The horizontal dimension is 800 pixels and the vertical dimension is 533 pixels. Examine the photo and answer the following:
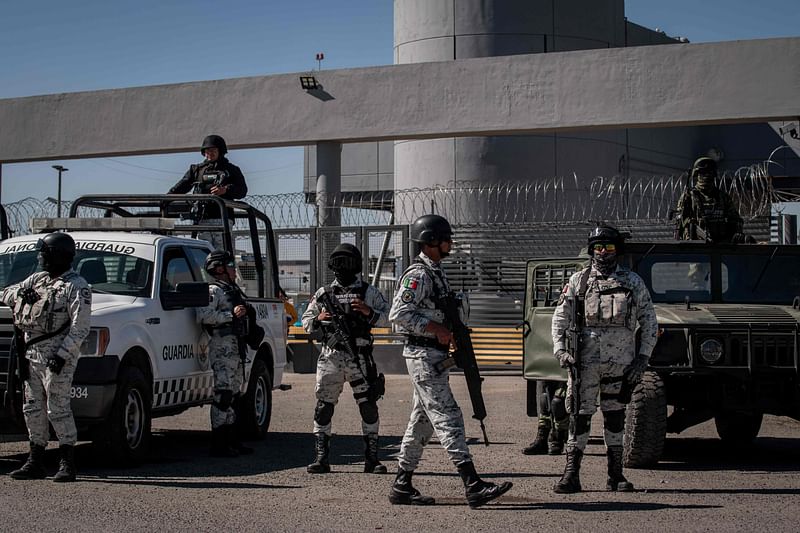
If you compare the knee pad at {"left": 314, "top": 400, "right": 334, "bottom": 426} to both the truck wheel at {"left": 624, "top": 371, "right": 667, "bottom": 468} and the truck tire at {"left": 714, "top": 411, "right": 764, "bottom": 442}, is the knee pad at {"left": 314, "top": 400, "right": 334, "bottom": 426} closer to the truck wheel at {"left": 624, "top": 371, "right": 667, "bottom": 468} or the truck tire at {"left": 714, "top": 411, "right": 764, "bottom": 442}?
the truck wheel at {"left": 624, "top": 371, "right": 667, "bottom": 468}

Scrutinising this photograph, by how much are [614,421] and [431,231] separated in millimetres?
1913

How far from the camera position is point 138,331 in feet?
29.8

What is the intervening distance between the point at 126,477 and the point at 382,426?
4.66 m

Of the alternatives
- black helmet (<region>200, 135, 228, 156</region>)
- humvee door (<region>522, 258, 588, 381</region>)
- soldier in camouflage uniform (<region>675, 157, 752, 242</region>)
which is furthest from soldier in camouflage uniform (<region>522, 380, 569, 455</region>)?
black helmet (<region>200, 135, 228, 156</region>)

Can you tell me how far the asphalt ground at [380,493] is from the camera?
6.77 meters

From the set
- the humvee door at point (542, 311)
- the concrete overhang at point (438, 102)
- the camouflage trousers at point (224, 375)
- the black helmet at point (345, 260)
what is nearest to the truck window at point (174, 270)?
the camouflage trousers at point (224, 375)

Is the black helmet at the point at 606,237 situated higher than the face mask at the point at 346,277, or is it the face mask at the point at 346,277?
the black helmet at the point at 606,237

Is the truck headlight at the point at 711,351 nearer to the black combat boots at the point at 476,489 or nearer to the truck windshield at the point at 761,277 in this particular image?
the truck windshield at the point at 761,277

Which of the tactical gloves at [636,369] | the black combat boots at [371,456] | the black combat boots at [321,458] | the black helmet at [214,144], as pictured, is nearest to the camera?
the tactical gloves at [636,369]

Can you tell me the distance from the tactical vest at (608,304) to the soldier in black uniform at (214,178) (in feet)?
16.6

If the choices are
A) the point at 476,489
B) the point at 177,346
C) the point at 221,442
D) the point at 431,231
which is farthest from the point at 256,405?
the point at 476,489

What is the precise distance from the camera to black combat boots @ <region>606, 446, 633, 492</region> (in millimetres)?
7965

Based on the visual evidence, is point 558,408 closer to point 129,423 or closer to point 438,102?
point 129,423

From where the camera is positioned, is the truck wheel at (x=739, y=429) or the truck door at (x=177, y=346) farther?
the truck wheel at (x=739, y=429)
